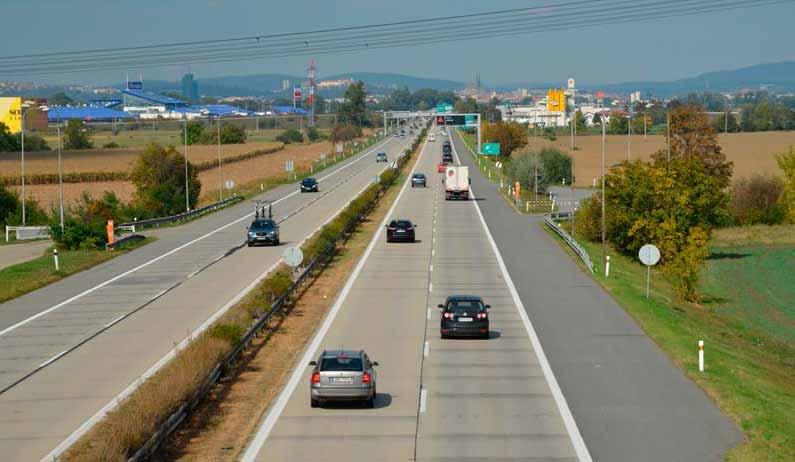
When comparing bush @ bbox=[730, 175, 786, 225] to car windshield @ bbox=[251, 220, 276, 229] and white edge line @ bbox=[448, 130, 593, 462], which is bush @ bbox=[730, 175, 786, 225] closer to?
car windshield @ bbox=[251, 220, 276, 229]

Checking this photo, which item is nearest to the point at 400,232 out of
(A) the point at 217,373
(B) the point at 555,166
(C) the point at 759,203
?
(A) the point at 217,373

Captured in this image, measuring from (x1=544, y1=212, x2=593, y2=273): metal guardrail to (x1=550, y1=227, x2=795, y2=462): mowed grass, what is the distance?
143 cm

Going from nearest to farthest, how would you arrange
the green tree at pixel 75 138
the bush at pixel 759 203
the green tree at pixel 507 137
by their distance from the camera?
the bush at pixel 759 203 < the green tree at pixel 507 137 < the green tree at pixel 75 138

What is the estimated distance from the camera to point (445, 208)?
8275 centimetres

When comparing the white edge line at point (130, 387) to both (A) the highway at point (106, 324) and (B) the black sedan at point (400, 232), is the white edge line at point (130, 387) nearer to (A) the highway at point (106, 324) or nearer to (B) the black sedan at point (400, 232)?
(A) the highway at point (106, 324)

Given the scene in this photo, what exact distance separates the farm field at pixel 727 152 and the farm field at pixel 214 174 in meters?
35.2

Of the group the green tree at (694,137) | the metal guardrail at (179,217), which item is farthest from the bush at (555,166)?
the metal guardrail at (179,217)

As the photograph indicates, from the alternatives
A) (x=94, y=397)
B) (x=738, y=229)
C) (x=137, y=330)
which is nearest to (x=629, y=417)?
(x=94, y=397)

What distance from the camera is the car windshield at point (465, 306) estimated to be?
32.0 meters

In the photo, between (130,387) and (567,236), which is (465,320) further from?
(567,236)

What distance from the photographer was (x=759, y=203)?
8606 cm

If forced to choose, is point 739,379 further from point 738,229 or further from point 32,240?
point 738,229

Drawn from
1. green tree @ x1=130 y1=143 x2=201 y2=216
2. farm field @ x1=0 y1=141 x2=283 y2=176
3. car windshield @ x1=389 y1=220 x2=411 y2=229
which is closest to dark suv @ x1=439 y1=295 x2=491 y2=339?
car windshield @ x1=389 y1=220 x2=411 y2=229

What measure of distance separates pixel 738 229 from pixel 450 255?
3581 centimetres
